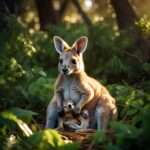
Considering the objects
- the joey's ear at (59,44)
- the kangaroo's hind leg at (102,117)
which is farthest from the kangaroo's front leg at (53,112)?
the joey's ear at (59,44)

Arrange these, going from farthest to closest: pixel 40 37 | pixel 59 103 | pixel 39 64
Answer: pixel 40 37, pixel 39 64, pixel 59 103

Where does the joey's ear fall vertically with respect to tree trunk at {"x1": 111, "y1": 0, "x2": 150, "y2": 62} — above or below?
below

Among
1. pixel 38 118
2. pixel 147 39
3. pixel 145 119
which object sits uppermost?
pixel 147 39

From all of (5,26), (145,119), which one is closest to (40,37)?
(5,26)

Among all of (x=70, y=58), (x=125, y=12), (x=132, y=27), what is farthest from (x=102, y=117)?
(x=125, y=12)

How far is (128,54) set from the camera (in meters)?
16.6

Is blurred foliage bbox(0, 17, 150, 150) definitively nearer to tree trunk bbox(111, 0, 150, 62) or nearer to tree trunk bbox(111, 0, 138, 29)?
tree trunk bbox(111, 0, 150, 62)

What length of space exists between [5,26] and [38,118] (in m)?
2.82

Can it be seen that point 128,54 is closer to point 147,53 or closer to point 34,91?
point 147,53

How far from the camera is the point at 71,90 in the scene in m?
13.5

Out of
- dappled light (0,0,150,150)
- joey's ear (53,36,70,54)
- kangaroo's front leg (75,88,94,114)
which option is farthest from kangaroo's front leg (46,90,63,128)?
joey's ear (53,36,70,54)

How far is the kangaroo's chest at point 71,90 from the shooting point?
1345cm

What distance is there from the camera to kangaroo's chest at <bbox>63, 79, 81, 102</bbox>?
1345 cm

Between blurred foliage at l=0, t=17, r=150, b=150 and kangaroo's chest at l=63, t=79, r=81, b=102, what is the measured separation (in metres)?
0.70
